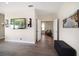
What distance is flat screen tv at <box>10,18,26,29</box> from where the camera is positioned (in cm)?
671

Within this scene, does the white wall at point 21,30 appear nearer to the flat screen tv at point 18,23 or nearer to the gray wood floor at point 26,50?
the flat screen tv at point 18,23

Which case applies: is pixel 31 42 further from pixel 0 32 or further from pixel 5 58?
pixel 5 58

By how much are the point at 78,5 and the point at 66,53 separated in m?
1.52

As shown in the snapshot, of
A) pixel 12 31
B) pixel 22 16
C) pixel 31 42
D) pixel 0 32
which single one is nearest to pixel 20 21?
pixel 22 16

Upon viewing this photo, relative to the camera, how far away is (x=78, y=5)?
290 cm

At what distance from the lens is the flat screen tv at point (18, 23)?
22.0 feet

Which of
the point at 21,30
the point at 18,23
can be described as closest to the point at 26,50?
the point at 21,30

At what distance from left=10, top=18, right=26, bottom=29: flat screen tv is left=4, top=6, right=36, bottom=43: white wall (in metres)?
0.20

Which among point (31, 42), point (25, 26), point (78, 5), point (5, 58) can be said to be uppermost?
point (78, 5)

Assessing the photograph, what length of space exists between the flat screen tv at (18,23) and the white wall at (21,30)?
0.66 feet

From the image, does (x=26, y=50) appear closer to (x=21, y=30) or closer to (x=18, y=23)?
(x=21, y=30)

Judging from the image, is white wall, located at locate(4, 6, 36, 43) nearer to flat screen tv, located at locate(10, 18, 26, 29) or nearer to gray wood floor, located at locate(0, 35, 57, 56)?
flat screen tv, located at locate(10, 18, 26, 29)

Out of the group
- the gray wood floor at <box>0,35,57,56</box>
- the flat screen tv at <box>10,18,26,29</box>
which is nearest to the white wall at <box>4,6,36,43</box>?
the flat screen tv at <box>10,18,26,29</box>

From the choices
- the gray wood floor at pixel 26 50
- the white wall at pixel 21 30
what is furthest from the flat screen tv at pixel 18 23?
the gray wood floor at pixel 26 50
